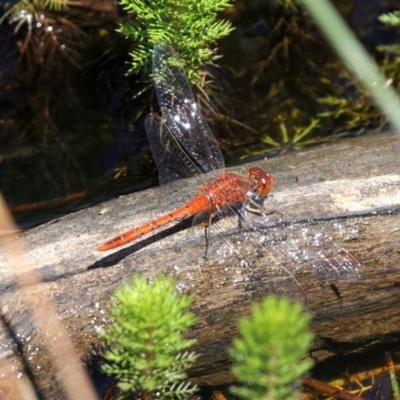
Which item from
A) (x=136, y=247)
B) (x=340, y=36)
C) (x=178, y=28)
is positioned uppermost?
(x=178, y=28)

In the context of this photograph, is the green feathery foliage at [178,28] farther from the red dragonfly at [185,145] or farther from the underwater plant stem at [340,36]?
the underwater plant stem at [340,36]

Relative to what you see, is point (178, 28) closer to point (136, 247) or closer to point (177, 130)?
point (177, 130)

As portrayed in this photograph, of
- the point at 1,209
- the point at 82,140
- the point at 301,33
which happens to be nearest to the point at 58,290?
the point at 1,209

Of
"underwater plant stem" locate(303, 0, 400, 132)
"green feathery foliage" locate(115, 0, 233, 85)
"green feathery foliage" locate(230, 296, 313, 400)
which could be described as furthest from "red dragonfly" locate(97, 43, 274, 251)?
"green feathery foliage" locate(230, 296, 313, 400)

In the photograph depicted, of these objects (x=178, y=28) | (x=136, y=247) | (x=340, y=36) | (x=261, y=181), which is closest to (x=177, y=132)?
(x=178, y=28)

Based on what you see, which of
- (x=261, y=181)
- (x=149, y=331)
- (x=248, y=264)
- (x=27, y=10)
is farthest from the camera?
(x=27, y=10)

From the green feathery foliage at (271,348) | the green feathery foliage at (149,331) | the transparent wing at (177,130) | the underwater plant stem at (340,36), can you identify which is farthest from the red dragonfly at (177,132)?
the green feathery foliage at (271,348)

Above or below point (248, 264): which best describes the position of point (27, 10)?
above
